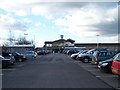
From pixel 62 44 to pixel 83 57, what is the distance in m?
132

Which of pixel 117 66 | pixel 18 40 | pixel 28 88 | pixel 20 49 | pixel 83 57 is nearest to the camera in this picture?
pixel 28 88

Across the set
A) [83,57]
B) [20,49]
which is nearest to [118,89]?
[83,57]

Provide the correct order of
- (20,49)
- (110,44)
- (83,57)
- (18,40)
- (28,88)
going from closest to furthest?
(28,88)
(83,57)
(20,49)
(18,40)
(110,44)

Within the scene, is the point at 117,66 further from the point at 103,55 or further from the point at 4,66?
the point at 4,66

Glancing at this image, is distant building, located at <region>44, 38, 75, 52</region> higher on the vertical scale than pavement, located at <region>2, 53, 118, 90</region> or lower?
higher

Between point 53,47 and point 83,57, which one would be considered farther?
point 53,47

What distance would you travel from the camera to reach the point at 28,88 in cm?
1320

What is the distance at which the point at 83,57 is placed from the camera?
4022 centimetres

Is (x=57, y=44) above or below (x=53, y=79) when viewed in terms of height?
above

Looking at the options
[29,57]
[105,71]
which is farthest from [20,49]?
[105,71]

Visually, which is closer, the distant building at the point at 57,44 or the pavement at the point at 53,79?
the pavement at the point at 53,79

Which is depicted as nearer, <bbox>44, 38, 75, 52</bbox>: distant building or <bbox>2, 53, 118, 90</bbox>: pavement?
<bbox>2, 53, 118, 90</bbox>: pavement

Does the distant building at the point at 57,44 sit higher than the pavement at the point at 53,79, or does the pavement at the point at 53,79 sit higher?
the distant building at the point at 57,44

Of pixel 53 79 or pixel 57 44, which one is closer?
pixel 53 79
